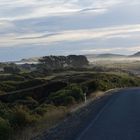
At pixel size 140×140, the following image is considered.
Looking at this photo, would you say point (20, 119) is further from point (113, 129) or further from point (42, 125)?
point (113, 129)

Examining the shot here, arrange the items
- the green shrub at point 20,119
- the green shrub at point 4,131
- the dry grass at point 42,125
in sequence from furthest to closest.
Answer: the green shrub at point 20,119 < the dry grass at point 42,125 < the green shrub at point 4,131

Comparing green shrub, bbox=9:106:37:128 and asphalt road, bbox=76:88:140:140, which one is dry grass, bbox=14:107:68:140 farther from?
asphalt road, bbox=76:88:140:140

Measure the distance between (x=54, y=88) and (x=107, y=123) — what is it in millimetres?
49311

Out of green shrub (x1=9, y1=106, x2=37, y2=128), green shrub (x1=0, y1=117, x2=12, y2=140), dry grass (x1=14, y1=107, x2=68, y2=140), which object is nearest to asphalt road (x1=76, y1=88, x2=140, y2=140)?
dry grass (x1=14, y1=107, x2=68, y2=140)

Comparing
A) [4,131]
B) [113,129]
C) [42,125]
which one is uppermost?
[4,131]

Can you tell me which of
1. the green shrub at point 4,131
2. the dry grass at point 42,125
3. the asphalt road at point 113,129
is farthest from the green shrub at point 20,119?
the green shrub at point 4,131

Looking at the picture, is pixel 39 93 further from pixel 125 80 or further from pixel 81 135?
pixel 81 135

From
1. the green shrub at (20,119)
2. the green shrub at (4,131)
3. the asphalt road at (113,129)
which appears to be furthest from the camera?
the green shrub at (20,119)

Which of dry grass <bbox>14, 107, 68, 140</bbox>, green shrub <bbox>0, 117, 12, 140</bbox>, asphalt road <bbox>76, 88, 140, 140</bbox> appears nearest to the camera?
asphalt road <bbox>76, 88, 140, 140</bbox>

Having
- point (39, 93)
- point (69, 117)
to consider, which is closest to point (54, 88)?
point (39, 93)

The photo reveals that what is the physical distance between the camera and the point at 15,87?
266 ft

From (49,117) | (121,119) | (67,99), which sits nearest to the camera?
(121,119)

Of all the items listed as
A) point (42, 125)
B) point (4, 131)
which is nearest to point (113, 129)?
point (4, 131)

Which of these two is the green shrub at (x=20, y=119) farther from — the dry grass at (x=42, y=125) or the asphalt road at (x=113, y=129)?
the asphalt road at (x=113, y=129)
